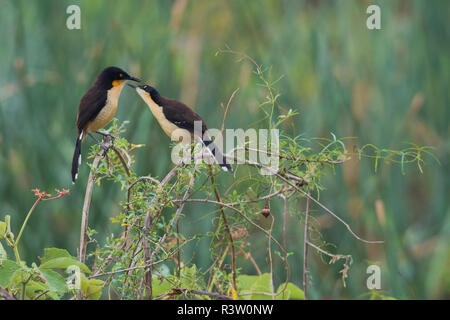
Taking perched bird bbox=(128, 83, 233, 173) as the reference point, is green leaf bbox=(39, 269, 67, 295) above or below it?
below

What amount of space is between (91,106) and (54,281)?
927mm

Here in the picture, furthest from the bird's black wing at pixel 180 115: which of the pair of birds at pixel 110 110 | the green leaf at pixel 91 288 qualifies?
the green leaf at pixel 91 288

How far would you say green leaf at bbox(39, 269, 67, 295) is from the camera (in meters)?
0.66

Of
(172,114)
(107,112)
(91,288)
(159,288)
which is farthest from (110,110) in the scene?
(91,288)

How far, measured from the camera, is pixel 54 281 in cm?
68

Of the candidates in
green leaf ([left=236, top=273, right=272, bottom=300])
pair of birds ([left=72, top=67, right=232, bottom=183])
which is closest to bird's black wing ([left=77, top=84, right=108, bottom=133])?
pair of birds ([left=72, top=67, right=232, bottom=183])

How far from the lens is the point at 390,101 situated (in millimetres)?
2270

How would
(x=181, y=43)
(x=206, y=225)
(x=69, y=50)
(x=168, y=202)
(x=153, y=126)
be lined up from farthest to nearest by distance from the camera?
(x=181, y=43), (x=69, y=50), (x=153, y=126), (x=206, y=225), (x=168, y=202)

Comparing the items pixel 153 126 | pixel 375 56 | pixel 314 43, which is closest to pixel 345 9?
pixel 375 56

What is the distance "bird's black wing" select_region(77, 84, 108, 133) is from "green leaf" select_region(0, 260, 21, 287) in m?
0.87

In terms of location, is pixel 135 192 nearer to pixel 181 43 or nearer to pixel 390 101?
pixel 390 101

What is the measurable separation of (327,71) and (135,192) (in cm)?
135

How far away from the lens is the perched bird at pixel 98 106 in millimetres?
1533

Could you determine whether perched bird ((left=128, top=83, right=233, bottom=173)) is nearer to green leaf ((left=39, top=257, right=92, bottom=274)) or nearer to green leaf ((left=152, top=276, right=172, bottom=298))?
green leaf ((left=152, top=276, right=172, bottom=298))
